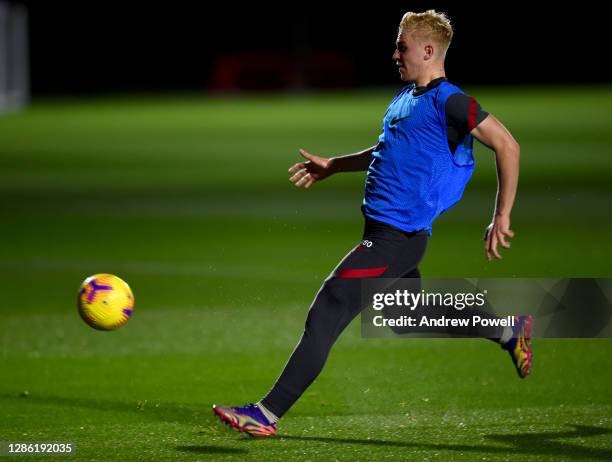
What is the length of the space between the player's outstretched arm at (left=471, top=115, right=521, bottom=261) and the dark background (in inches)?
2260

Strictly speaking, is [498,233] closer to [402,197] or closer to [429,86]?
[402,197]

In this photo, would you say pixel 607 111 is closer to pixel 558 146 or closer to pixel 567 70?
pixel 558 146

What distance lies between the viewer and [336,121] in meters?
38.4

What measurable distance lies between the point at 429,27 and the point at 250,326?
431 cm

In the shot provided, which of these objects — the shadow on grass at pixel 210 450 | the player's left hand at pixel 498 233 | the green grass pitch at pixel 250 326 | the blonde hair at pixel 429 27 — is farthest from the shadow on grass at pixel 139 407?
the blonde hair at pixel 429 27

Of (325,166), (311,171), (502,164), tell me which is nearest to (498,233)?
(502,164)

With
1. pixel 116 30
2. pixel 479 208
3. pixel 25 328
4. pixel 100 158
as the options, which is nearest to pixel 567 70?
pixel 116 30

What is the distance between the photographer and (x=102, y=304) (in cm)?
736

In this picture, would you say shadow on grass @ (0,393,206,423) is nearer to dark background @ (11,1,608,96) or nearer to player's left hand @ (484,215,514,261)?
player's left hand @ (484,215,514,261)

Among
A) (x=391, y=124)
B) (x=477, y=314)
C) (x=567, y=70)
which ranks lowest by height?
(x=567, y=70)

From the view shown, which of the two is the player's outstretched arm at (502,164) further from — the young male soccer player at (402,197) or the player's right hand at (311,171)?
the player's right hand at (311,171)

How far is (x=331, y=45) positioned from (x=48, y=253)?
185 feet

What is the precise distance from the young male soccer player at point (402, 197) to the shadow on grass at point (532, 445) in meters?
0.35

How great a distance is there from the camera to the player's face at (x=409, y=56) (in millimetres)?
6391
